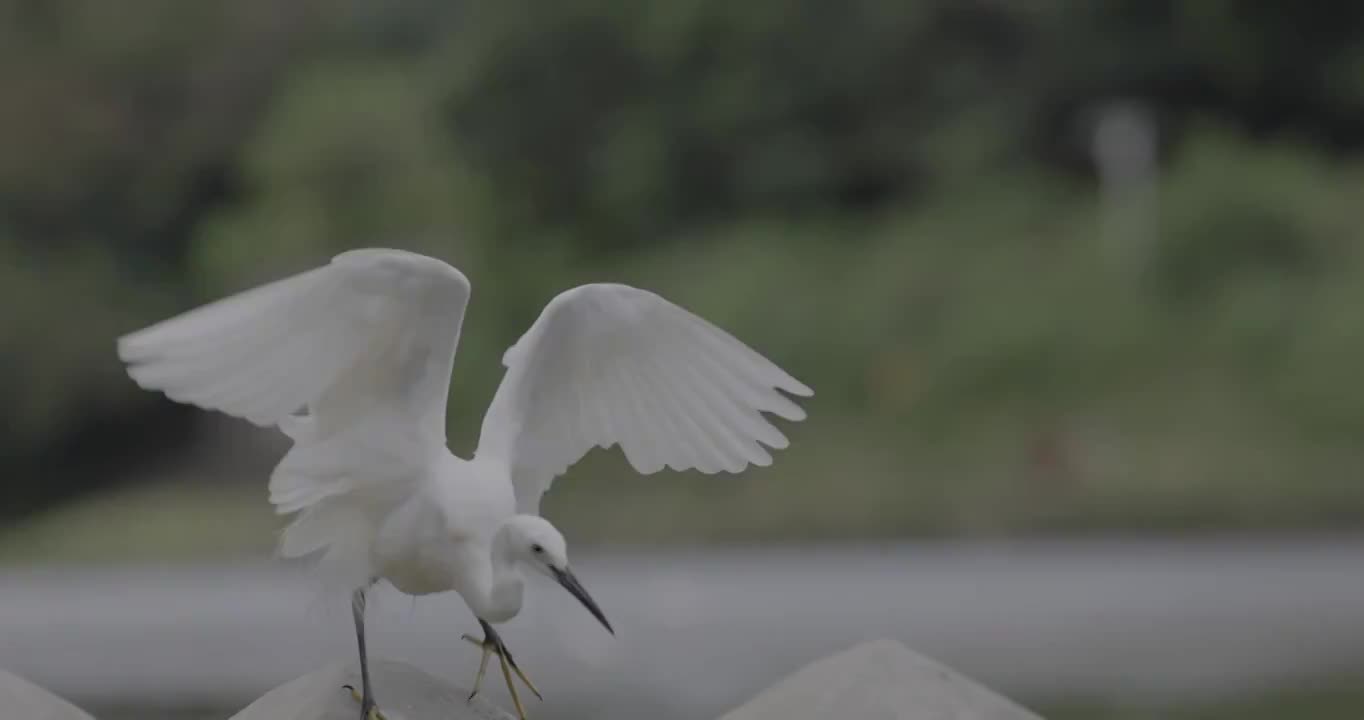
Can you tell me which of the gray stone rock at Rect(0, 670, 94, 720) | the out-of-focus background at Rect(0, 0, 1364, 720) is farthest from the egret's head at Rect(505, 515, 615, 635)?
the out-of-focus background at Rect(0, 0, 1364, 720)

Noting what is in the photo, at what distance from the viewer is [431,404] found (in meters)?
3.90

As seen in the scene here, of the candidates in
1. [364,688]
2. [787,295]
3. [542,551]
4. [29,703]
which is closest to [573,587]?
[542,551]

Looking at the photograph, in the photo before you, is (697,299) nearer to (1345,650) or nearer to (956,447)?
(956,447)

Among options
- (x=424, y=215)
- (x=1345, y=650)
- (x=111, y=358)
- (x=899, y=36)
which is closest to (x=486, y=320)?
(x=424, y=215)

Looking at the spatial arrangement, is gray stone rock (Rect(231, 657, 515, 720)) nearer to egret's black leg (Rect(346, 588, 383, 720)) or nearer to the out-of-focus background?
egret's black leg (Rect(346, 588, 383, 720))

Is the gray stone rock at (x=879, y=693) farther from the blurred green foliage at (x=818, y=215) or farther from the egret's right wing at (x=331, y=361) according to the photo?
the blurred green foliage at (x=818, y=215)

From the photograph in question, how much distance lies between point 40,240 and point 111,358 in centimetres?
216

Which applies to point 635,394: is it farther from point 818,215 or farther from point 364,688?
point 818,215

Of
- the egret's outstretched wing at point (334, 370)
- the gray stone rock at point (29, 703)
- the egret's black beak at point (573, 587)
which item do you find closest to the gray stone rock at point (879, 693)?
the egret's black beak at point (573, 587)

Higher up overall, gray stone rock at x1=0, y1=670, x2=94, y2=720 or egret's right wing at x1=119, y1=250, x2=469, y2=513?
egret's right wing at x1=119, y1=250, x2=469, y2=513

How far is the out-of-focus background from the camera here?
10.2 meters

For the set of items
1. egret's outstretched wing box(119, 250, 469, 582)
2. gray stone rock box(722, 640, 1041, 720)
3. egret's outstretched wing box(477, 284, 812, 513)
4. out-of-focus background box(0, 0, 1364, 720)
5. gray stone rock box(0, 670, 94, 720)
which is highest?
out-of-focus background box(0, 0, 1364, 720)

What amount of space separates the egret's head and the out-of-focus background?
432cm

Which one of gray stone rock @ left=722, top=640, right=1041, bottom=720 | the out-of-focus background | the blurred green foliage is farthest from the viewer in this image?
the blurred green foliage
